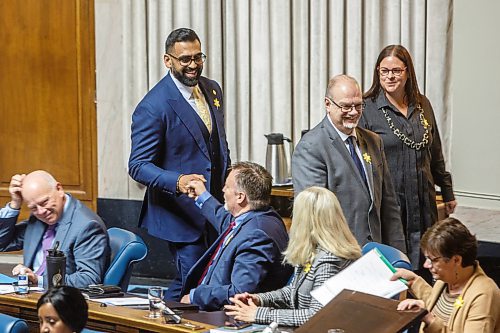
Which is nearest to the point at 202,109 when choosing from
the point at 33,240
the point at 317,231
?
the point at 33,240

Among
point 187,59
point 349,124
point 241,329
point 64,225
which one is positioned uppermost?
point 187,59

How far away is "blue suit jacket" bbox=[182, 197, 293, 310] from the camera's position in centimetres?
449

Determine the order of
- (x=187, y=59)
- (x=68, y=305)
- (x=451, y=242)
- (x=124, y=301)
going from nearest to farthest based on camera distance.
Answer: (x=68, y=305) → (x=451, y=242) → (x=124, y=301) → (x=187, y=59)

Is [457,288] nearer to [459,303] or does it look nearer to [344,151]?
[459,303]

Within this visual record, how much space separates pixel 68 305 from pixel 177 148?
1.92 m

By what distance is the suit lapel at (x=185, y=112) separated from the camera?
543 centimetres

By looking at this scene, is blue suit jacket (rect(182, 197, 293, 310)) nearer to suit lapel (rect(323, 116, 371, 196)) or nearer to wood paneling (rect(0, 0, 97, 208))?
suit lapel (rect(323, 116, 371, 196))

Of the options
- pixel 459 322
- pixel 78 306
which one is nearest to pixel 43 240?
pixel 78 306

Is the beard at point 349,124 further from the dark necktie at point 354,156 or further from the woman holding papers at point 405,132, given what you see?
the woman holding papers at point 405,132

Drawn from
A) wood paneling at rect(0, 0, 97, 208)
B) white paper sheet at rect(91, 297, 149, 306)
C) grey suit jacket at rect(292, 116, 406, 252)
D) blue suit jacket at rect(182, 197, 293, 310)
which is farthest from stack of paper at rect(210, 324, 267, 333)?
wood paneling at rect(0, 0, 97, 208)

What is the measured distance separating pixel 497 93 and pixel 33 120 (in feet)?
10.9

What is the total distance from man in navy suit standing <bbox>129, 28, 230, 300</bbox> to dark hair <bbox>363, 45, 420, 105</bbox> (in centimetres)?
80

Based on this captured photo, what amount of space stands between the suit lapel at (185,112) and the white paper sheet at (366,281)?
5.22ft

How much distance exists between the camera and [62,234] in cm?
498
